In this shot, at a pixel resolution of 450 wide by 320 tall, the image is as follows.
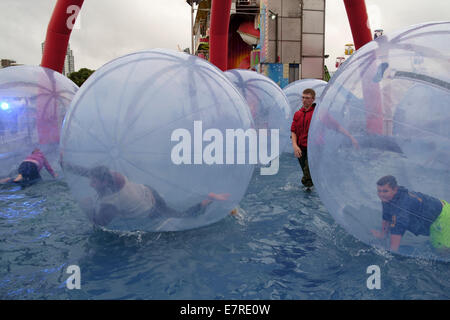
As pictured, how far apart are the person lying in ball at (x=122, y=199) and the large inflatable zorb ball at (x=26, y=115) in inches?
113

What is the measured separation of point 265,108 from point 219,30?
324 cm

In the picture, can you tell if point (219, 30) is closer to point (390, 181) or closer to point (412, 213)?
point (390, 181)

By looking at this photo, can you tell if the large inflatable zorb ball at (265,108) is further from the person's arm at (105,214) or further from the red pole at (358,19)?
the person's arm at (105,214)

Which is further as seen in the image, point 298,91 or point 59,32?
point 298,91

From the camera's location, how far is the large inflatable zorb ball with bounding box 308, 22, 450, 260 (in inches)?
103

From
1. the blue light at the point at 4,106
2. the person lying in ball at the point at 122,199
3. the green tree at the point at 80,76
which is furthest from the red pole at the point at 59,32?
the green tree at the point at 80,76

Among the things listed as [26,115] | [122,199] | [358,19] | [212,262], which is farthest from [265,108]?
[212,262]

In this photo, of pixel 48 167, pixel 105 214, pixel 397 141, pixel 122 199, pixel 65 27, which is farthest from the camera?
pixel 65 27

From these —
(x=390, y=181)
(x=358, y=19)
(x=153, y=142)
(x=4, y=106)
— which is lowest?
(x=390, y=181)

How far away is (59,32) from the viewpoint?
777 centimetres

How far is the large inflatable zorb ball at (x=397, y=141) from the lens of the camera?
2621 millimetres

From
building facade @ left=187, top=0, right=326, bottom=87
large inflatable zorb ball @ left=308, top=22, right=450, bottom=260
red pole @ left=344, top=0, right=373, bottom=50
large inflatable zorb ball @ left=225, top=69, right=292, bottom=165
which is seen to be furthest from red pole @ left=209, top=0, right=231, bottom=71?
building facade @ left=187, top=0, right=326, bottom=87

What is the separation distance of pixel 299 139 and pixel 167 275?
361 cm
